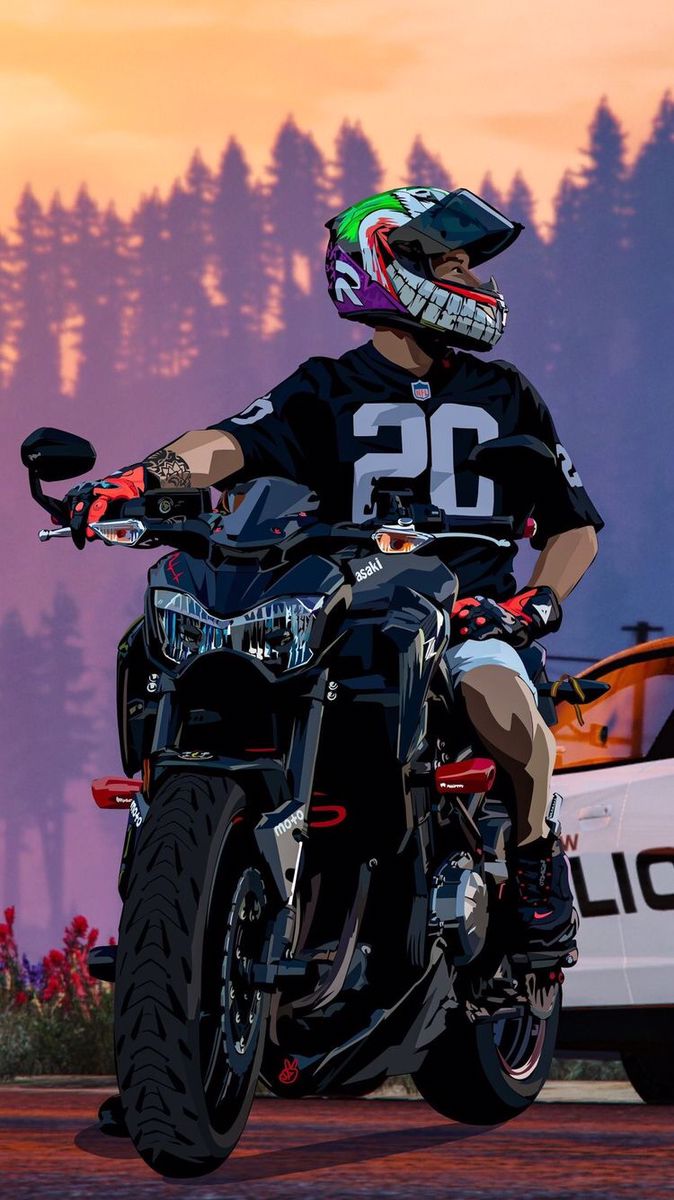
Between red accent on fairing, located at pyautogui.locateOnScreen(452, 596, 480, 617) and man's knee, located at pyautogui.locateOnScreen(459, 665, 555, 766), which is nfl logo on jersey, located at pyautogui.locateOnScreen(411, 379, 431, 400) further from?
man's knee, located at pyautogui.locateOnScreen(459, 665, 555, 766)

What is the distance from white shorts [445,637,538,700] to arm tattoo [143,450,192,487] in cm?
81

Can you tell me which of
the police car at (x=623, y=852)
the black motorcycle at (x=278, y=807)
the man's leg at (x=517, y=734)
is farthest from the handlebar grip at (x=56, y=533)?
the police car at (x=623, y=852)

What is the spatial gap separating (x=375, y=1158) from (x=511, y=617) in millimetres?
1426

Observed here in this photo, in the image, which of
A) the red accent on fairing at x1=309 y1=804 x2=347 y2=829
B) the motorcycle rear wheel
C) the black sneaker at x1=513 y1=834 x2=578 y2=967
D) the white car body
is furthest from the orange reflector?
the white car body

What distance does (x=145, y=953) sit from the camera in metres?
4.64

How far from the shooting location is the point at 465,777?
5.38 m

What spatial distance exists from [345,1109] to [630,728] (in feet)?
5.38

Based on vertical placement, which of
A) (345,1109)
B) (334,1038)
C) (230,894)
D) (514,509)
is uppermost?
(514,509)

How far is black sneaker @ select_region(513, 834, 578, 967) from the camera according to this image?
6.11 metres

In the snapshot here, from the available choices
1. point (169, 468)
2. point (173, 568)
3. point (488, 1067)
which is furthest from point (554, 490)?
point (173, 568)

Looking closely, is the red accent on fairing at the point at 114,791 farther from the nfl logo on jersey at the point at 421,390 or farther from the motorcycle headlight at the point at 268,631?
the nfl logo on jersey at the point at 421,390

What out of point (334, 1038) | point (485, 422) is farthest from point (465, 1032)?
point (485, 422)

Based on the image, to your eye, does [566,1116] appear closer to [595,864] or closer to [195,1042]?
[595,864]

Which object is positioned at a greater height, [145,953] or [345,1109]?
[145,953]
